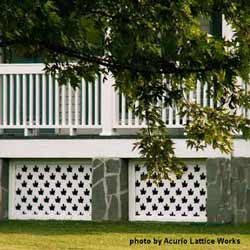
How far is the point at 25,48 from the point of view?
5598mm

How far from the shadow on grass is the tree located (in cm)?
632

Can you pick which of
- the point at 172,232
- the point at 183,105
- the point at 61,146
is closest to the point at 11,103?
the point at 61,146

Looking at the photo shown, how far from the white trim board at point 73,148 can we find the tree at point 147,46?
284 inches

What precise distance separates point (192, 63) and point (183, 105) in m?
1.11

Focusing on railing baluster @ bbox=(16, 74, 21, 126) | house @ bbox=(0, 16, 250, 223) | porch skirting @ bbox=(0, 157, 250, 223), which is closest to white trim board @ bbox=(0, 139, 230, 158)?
house @ bbox=(0, 16, 250, 223)

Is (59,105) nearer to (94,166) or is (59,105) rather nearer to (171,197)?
(94,166)

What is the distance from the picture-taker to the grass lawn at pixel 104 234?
37.1 feet

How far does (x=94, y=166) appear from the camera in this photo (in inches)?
551

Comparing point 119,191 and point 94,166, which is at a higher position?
point 94,166

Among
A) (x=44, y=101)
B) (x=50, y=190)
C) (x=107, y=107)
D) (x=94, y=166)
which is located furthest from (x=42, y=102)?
(x=50, y=190)

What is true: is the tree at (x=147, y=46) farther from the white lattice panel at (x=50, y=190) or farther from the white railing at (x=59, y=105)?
the white lattice panel at (x=50, y=190)

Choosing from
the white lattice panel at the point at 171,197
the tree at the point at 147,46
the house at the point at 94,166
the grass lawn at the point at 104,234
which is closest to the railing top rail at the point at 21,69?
the house at the point at 94,166

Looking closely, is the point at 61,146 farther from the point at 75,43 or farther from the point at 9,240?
the point at 75,43

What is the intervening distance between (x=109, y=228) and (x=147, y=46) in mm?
7674
